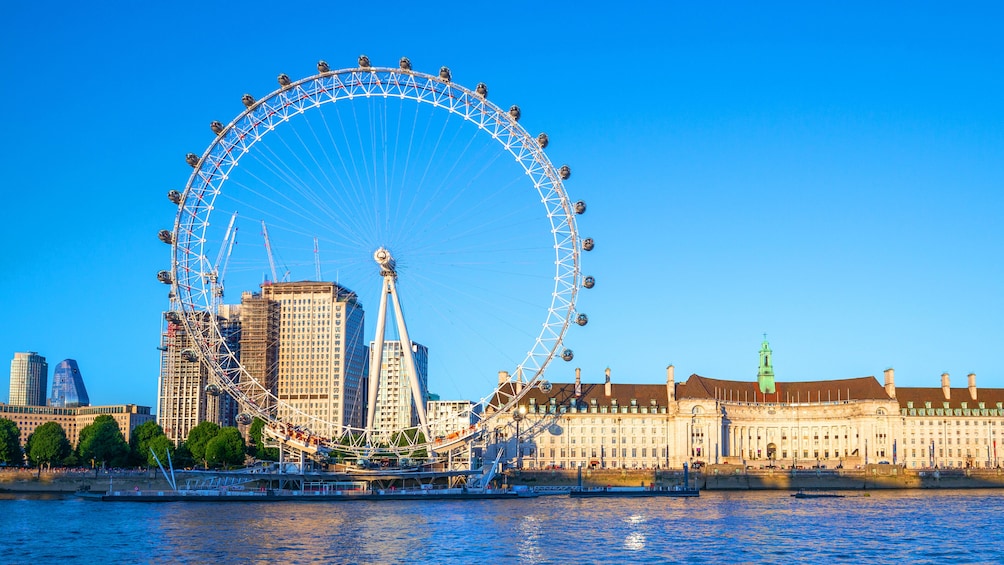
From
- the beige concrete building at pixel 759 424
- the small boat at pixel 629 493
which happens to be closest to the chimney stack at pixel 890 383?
the beige concrete building at pixel 759 424

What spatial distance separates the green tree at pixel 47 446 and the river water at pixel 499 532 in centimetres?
3069

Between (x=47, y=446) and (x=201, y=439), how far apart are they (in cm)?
1908

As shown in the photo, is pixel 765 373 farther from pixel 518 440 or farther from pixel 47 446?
pixel 47 446

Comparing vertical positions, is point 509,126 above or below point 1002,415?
above

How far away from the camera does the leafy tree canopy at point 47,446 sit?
143m

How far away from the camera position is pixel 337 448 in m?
111

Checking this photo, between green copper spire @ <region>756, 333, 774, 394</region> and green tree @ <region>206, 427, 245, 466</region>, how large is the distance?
278 feet

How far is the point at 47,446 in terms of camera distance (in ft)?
470


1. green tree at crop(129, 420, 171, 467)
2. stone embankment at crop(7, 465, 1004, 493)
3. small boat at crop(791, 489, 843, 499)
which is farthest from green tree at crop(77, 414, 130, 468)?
small boat at crop(791, 489, 843, 499)

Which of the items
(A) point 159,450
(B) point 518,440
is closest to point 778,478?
(B) point 518,440

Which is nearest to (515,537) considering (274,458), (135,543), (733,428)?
(135,543)

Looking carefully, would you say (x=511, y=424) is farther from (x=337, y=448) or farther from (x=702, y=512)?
(x=702, y=512)

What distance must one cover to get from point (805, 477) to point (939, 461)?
32.8 meters

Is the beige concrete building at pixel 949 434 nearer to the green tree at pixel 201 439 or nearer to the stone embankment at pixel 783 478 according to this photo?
the stone embankment at pixel 783 478
